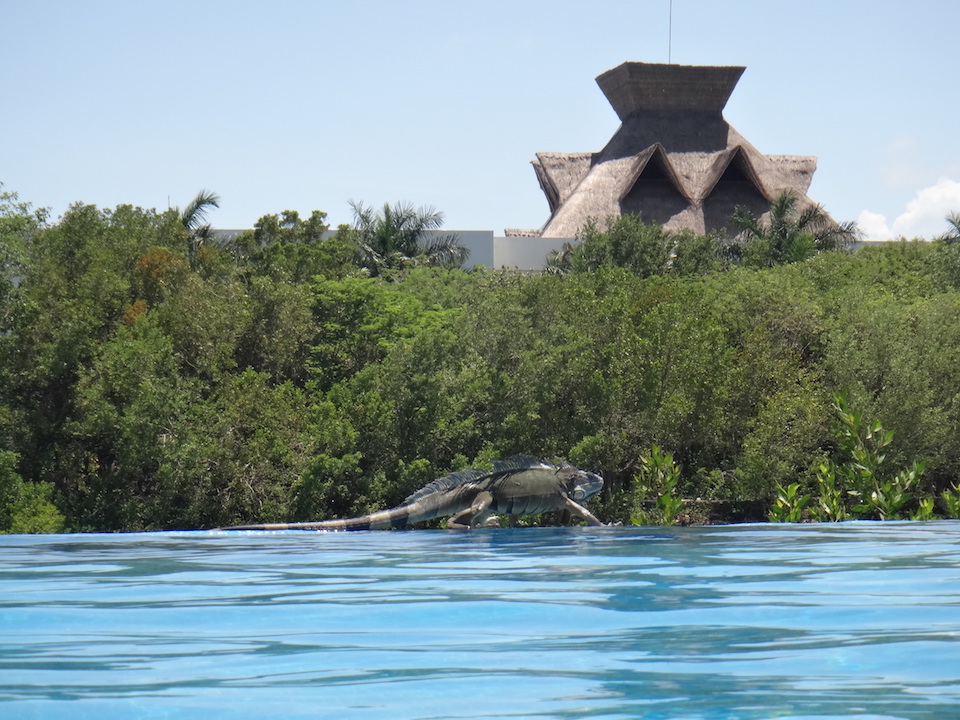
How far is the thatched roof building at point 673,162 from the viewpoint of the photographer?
135 feet

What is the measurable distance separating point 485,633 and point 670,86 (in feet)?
131

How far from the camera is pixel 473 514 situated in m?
13.0

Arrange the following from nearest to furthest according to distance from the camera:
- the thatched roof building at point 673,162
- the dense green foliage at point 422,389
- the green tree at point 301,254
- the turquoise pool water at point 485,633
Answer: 1. the turquoise pool water at point 485,633
2. the dense green foliage at point 422,389
3. the green tree at point 301,254
4. the thatched roof building at point 673,162

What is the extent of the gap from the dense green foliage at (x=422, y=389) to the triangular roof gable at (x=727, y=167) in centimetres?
1993

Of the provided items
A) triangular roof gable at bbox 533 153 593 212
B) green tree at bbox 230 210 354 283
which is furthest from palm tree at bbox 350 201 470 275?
triangular roof gable at bbox 533 153 593 212

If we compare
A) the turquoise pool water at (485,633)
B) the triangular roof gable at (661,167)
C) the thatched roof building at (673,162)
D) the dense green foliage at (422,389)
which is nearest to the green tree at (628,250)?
the dense green foliage at (422,389)

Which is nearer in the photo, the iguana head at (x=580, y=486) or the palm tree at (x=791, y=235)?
the iguana head at (x=580, y=486)

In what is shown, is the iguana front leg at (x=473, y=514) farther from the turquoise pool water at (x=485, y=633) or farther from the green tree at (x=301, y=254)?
the green tree at (x=301, y=254)

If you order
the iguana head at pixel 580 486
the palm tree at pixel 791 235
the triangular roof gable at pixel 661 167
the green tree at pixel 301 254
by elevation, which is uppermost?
the triangular roof gable at pixel 661 167

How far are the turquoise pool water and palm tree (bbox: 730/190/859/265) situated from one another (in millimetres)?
21262

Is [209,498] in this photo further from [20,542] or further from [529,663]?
[529,663]

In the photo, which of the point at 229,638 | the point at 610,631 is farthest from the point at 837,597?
the point at 229,638

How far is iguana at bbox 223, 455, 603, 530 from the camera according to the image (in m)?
12.9

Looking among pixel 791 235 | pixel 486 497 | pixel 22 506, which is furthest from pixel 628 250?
pixel 486 497
